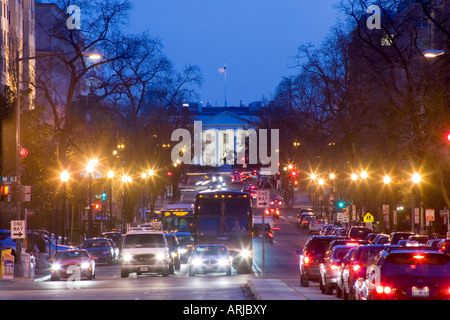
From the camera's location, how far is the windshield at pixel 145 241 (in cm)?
3869

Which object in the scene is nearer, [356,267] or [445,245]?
[356,267]

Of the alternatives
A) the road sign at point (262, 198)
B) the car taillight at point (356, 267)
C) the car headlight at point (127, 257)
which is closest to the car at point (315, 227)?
the car headlight at point (127, 257)

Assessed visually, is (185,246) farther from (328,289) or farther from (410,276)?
(410,276)

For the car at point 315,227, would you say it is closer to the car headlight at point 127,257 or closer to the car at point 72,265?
the car at point 72,265

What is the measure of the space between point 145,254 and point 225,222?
5142 millimetres

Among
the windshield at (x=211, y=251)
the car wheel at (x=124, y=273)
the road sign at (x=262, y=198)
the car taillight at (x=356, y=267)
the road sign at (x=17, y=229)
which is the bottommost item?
the car wheel at (x=124, y=273)

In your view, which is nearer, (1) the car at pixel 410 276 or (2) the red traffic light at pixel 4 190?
(1) the car at pixel 410 276

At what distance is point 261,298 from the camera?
21.5 meters

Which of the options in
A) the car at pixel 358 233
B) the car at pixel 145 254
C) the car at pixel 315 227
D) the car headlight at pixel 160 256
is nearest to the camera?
the car at pixel 145 254

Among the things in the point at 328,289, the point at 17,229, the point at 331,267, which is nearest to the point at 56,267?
the point at 17,229

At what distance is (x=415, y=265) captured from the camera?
17750 mm

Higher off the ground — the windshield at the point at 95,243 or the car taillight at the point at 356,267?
the car taillight at the point at 356,267

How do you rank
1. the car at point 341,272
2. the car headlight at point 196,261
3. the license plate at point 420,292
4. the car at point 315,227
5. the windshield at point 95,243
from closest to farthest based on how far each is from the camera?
the license plate at point 420,292 → the car at point 341,272 → the car headlight at point 196,261 → the windshield at point 95,243 → the car at point 315,227

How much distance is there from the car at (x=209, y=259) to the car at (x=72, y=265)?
4367 millimetres
